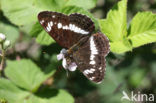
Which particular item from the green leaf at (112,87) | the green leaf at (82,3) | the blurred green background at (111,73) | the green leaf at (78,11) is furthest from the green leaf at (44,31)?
the green leaf at (112,87)

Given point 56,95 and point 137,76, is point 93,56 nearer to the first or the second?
point 56,95

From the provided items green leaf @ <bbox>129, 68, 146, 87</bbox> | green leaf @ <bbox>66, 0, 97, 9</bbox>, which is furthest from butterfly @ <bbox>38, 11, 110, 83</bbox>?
green leaf @ <bbox>129, 68, 146, 87</bbox>

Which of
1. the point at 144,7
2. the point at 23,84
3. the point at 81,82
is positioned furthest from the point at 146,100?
the point at 23,84

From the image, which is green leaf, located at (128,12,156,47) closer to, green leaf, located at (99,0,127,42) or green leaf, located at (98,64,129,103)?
green leaf, located at (99,0,127,42)

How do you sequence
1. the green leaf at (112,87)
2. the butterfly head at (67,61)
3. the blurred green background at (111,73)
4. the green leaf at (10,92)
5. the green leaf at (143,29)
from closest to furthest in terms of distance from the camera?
the green leaf at (143,29) < the butterfly head at (67,61) < the green leaf at (10,92) < the blurred green background at (111,73) < the green leaf at (112,87)

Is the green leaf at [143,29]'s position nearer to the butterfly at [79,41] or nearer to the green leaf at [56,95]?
the butterfly at [79,41]

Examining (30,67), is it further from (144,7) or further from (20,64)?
(144,7)
